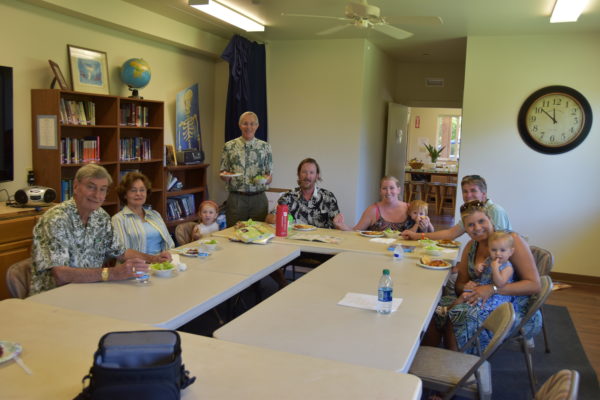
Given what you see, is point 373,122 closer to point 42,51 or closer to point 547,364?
point 42,51

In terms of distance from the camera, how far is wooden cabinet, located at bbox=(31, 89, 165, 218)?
459cm

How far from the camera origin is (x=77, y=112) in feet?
15.8

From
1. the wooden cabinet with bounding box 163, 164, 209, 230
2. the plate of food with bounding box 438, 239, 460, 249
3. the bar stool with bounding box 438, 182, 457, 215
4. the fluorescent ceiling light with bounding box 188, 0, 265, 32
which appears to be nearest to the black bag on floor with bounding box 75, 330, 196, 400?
the plate of food with bounding box 438, 239, 460, 249

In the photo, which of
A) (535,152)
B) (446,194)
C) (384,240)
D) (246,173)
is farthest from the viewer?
(446,194)

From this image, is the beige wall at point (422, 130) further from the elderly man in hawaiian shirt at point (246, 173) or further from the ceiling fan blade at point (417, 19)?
the ceiling fan blade at point (417, 19)

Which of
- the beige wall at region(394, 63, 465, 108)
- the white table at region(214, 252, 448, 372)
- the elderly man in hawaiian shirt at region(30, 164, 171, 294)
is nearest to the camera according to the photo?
the white table at region(214, 252, 448, 372)

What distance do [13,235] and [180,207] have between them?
A: 2.53 m

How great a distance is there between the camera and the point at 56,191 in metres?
4.58

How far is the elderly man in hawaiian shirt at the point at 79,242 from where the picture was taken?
246 cm

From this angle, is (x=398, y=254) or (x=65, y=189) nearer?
(x=398, y=254)

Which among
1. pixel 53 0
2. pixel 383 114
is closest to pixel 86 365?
pixel 53 0

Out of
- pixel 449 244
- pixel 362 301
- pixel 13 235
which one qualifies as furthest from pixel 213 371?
pixel 13 235

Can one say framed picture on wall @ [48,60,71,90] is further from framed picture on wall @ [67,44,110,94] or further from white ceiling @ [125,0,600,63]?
white ceiling @ [125,0,600,63]

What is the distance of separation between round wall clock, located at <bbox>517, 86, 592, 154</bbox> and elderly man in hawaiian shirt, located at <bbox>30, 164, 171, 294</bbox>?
4.70 metres
